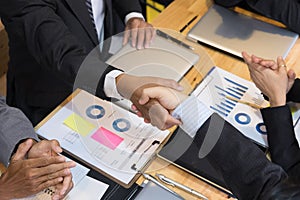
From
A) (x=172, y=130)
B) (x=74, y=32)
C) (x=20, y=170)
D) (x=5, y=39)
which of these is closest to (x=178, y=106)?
(x=172, y=130)

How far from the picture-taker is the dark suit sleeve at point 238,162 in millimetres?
883

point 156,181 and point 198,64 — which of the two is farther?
point 198,64

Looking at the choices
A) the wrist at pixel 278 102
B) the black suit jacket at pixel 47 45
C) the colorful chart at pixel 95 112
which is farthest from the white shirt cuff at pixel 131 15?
the wrist at pixel 278 102

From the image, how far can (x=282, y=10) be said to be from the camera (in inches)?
52.1

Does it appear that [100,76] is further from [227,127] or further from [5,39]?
[5,39]

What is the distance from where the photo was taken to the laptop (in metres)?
1.25

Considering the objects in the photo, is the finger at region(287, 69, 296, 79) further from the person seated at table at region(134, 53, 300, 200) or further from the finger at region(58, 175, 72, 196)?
the finger at region(58, 175, 72, 196)

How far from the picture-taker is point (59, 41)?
107 centimetres

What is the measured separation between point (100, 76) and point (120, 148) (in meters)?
0.16

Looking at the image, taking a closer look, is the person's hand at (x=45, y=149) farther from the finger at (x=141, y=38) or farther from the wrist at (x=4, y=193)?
the finger at (x=141, y=38)

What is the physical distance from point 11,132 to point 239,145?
1.63 ft

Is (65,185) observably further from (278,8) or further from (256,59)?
(278,8)

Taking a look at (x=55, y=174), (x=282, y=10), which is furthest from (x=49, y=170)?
(x=282, y=10)

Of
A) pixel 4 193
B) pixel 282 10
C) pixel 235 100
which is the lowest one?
pixel 4 193
